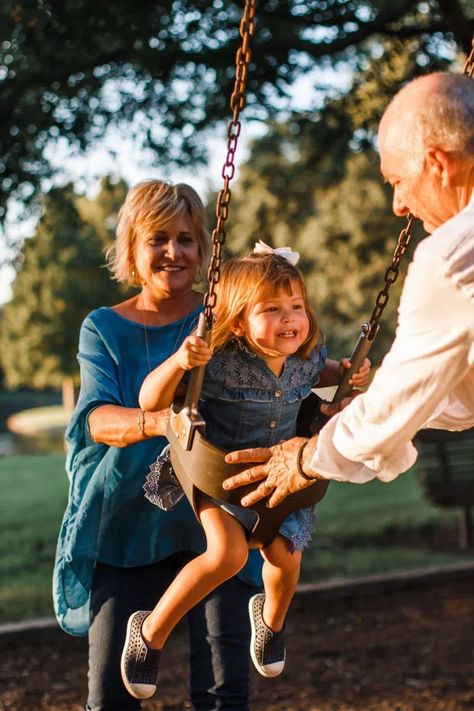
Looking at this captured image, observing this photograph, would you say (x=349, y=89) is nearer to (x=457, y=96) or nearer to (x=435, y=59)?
(x=435, y=59)

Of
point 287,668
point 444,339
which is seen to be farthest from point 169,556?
point 287,668

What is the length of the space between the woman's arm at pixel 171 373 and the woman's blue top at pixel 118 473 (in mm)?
323

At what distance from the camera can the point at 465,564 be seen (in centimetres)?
773

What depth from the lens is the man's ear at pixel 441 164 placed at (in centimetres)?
238

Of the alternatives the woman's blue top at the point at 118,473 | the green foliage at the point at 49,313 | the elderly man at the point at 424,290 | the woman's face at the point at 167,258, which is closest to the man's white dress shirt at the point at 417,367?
the elderly man at the point at 424,290

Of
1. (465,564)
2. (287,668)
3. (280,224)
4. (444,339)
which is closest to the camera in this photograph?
(444,339)

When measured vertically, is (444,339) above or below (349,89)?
below

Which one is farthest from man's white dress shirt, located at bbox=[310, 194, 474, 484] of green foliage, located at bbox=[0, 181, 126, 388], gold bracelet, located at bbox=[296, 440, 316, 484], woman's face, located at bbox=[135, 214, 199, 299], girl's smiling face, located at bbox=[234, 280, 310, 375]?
green foliage, located at bbox=[0, 181, 126, 388]

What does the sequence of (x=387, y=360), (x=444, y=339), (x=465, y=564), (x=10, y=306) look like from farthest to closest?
(x=10, y=306)
(x=465, y=564)
(x=387, y=360)
(x=444, y=339)

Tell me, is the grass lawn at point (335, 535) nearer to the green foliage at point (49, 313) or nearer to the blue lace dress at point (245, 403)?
the blue lace dress at point (245, 403)

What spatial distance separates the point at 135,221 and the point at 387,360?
1.29m

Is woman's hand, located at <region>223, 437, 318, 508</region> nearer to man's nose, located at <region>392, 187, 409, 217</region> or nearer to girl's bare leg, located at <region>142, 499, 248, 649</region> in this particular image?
girl's bare leg, located at <region>142, 499, 248, 649</region>

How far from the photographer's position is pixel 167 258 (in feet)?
11.2

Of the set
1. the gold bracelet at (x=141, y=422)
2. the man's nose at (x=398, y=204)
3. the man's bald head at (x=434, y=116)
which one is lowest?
the gold bracelet at (x=141, y=422)
